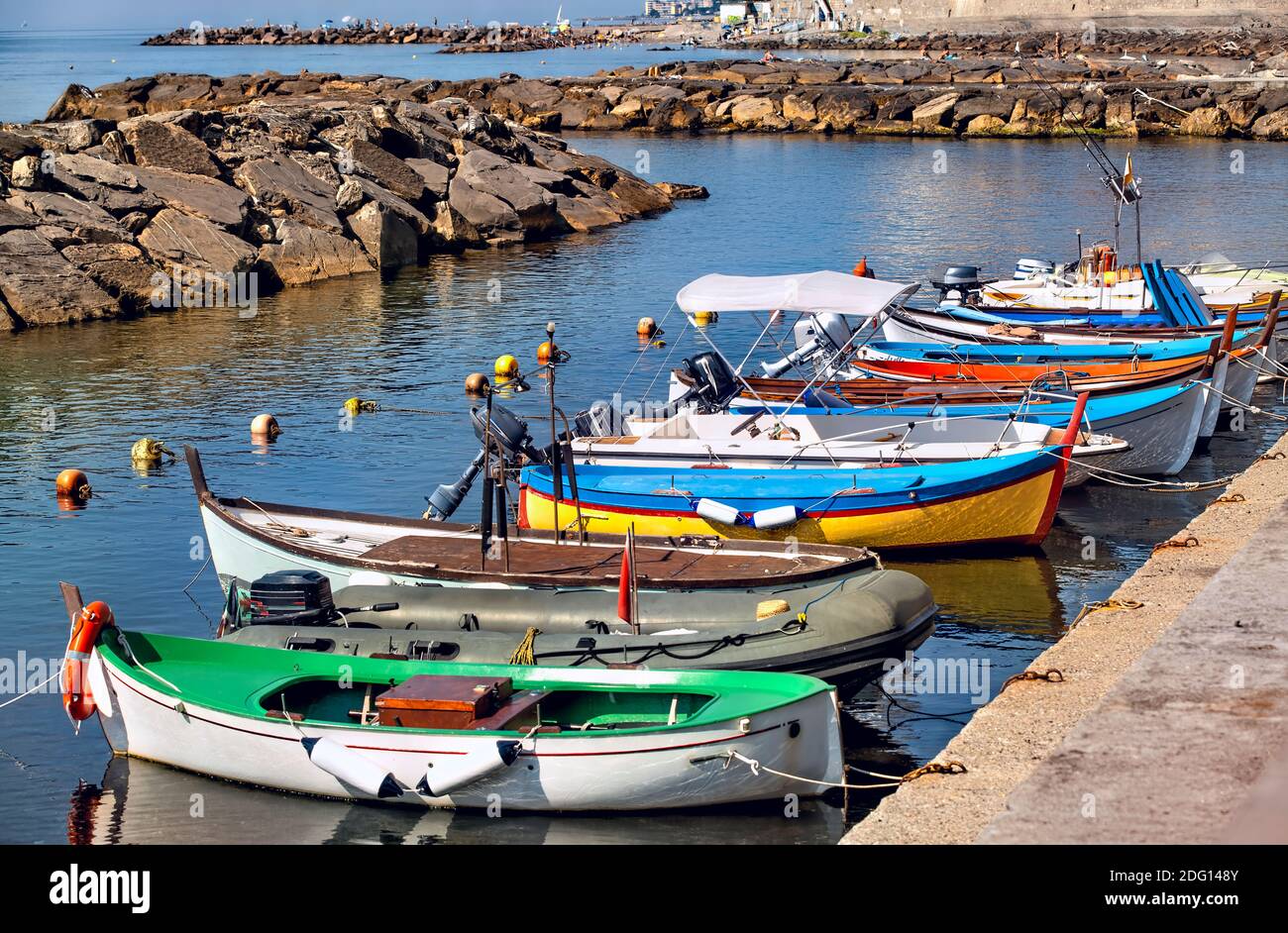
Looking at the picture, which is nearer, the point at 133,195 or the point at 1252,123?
the point at 133,195

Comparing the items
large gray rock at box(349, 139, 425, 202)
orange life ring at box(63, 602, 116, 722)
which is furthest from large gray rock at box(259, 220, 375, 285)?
orange life ring at box(63, 602, 116, 722)

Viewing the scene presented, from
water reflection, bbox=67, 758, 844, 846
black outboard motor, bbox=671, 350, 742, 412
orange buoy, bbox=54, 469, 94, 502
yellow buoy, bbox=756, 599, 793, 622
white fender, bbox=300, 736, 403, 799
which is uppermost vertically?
black outboard motor, bbox=671, 350, 742, 412

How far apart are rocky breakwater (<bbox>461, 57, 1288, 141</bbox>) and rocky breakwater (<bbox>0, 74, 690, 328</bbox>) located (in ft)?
112

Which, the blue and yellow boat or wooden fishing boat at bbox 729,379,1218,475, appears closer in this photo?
the blue and yellow boat

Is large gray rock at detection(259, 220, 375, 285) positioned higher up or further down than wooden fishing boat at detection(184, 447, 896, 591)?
higher up

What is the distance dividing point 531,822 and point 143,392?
21.5m

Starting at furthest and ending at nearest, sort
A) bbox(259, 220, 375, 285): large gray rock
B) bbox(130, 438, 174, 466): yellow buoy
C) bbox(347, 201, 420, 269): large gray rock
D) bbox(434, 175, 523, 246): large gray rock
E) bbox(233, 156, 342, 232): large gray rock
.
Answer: bbox(434, 175, 523, 246): large gray rock, bbox(347, 201, 420, 269): large gray rock, bbox(233, 156, 342, 232): large gray rock, bbox(259, 220, 375, 285): large gray rock, bbox(130, 438, 174, 466): yellow buoy

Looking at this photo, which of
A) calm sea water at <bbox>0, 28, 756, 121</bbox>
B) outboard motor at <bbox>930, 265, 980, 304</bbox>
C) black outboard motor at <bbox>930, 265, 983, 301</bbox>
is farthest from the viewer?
calm sea water at <bbox>0, 28, 756, 121</bbox>

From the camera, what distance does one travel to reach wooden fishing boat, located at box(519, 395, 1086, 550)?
19906mm

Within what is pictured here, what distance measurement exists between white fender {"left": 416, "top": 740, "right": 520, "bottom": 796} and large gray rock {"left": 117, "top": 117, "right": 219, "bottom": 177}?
35552 millimetres

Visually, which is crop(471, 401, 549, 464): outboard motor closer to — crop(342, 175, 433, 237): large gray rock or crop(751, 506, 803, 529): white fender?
crop(751, 506, 803, 529): white fender

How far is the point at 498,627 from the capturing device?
1529 centimetres
